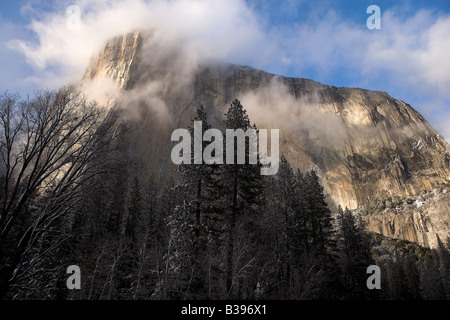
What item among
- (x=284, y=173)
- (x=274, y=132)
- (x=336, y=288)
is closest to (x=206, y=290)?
(x=284, y=173)

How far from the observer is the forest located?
11.0 meters

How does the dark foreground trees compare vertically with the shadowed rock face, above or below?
below

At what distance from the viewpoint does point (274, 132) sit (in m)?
140

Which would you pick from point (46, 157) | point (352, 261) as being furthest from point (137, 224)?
point (352, 261)

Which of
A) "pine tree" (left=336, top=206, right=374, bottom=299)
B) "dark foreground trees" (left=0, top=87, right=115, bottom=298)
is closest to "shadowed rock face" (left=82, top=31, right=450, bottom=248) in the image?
"pine tree" (left=336, top=206, right=374, bottom=299)

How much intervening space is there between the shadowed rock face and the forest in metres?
91.5

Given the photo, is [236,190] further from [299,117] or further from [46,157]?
[299,117]

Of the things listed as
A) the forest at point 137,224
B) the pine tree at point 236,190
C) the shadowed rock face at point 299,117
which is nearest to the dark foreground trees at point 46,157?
the forest at point 137,224

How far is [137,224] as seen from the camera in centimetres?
3481

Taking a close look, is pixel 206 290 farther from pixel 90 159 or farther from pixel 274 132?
pixel 274 132

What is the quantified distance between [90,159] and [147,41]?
15300 cm

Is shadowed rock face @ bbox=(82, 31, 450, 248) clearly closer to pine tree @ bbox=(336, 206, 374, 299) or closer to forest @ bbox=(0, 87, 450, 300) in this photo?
pine tree @ bbox=(336, 206, 374, 299)

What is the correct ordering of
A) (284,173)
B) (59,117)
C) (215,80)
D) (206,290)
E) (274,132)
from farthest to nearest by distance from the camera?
(215,80) < (274,132) < (284,173) < (206,290) < (59,117)

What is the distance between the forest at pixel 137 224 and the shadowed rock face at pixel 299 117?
9152 centimetres
